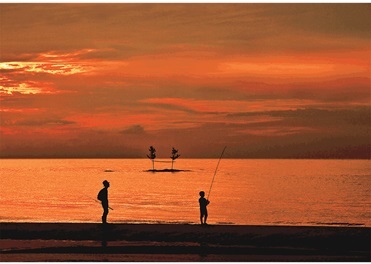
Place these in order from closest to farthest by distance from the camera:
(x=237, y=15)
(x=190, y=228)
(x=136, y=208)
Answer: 1. (x=190, y=228)
2. (x=237, y=15)
3. (x=136, y=208)

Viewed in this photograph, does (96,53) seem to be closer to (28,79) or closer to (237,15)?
(28,79)

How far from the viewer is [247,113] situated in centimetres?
1838

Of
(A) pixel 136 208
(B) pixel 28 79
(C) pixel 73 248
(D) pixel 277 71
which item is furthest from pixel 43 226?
(A) pixel 136 208

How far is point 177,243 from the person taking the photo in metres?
12.7

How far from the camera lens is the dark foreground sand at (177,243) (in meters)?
11.3

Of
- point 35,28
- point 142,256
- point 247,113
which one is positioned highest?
point 35,28

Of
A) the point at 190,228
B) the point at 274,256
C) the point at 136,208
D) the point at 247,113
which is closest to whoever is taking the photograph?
the point at 274,256

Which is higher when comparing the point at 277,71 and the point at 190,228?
the point at 277,71

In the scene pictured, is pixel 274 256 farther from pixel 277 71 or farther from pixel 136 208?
pixel 136 208

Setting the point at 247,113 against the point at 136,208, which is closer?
the point at 247,113

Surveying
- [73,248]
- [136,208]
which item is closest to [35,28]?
[73,248]

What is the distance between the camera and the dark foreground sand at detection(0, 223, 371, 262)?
37.2 ft

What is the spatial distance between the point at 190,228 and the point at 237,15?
4840 millimetres

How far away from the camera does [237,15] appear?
15.0 m
